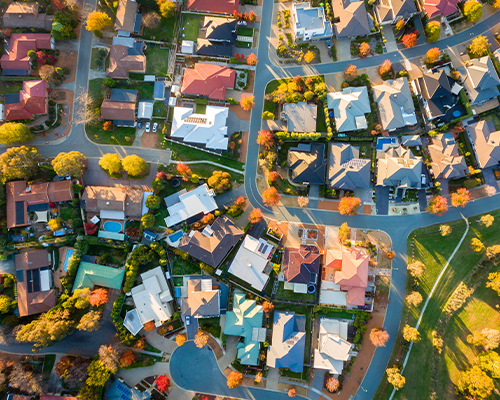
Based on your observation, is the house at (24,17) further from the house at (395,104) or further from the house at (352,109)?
the house at (395,104)

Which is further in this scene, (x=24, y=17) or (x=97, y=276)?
(x=24, y=17)

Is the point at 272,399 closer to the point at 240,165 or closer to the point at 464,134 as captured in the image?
the point at 240,165

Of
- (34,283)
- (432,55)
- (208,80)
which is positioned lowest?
(34,283)

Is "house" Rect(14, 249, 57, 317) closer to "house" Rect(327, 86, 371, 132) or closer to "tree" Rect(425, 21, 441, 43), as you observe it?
"house" Rect(327, 86, 371, 132)

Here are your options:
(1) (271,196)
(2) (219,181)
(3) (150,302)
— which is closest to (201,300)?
(3) (150,302)

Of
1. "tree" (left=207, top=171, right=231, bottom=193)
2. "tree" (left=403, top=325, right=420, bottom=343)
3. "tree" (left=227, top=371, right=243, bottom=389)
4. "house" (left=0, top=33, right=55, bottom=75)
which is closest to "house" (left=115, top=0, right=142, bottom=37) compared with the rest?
"house" (left=0, top=33, right=55, bottom=75)

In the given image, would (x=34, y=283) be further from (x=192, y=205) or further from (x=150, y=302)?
(x=192, y=205)
